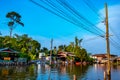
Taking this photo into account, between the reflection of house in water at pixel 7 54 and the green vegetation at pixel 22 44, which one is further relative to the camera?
the green vegetation at pixel 22 44

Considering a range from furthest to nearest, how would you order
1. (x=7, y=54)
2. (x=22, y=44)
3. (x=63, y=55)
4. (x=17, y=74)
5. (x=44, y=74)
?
(x=63, y=55) < (x=22, y=44) < (x=7, y=54) < (x=44, y=74) < (x=17, y=74)

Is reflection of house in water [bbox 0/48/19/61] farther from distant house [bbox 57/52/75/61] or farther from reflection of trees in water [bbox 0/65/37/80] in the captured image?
distant house [bbox 57/52/75/61]

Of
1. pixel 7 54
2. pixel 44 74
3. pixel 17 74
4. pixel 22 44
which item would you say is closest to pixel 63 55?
pixel 22 44

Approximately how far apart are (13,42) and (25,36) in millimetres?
14294

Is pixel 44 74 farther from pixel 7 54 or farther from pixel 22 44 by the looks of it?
pixel 22 44

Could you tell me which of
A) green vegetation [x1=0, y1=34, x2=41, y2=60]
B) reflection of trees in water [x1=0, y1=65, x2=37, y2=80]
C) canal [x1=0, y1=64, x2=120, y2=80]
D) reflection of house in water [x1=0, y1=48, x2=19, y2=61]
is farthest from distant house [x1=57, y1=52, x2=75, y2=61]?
reflection of trees in water [x1=0, y1=65, x2=37, y2=80]

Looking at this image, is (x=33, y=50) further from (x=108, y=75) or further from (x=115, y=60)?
(x=108, y=75)

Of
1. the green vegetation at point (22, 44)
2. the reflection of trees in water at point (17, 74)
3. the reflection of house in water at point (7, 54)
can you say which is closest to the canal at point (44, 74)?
the reflection of trees in water at point (17, 74)

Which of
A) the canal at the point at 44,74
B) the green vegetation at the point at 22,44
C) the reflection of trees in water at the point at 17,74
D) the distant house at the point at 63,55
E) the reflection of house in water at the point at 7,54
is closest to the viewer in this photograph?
the reflection of trees in water at the point at 17,74

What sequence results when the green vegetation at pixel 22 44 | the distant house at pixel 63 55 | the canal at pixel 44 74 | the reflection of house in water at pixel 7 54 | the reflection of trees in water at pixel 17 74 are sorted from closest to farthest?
the reflection of trees in water at pixel 17 74 < the canal at pixel 44 74 < the reflection of house in water at pixel 7 54 < the green vegetation at pixel 22 44 < the distant house at pixel 63 55

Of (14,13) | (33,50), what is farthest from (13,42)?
(33,50)

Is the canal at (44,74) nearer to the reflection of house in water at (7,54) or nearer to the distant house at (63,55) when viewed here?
the reflection of house in water at (7,54)

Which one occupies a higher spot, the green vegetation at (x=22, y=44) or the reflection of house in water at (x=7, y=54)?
the green vegetation at (x=22, y=44)

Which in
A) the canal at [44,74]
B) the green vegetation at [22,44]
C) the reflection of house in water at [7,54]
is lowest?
the canal at [44,74]
